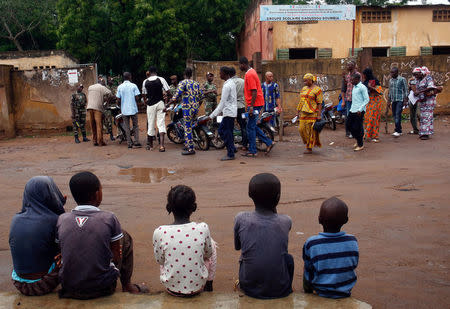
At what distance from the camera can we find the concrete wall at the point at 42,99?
14031 mm

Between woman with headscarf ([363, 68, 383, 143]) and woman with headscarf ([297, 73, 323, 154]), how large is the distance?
200 centimetres

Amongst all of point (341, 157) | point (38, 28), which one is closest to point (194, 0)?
point (38, 28)

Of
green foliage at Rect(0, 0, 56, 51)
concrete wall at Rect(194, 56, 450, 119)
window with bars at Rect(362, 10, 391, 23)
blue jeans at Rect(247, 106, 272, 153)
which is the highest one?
green foliage at Rect(0, 0, 56, 51)

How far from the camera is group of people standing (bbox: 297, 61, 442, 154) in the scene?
874 cm

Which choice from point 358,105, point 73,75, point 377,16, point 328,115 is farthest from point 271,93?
point 377,16

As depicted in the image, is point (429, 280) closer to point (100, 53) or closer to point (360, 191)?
point (360, 191)

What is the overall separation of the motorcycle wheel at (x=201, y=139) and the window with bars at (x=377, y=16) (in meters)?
13.6

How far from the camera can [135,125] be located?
10.9 m

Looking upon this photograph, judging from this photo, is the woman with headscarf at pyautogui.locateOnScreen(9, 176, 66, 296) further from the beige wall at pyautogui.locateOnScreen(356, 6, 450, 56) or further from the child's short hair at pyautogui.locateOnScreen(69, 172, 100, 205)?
the beige wall at pyautogui.locateOnScreen(356, 6, 450, 56)

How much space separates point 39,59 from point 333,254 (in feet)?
72.6

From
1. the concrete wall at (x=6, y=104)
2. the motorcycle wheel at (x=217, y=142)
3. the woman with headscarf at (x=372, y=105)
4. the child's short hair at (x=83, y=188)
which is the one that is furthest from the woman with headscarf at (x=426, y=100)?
the concrete wall at (x=6, y=104)

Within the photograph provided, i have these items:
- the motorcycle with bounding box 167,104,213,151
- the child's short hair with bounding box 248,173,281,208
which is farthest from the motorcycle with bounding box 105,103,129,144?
the child's short hair with bounding box 248,173,281,208

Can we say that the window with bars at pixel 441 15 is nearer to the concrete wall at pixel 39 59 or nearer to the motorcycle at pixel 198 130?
the motorcycle at pixel 198 130

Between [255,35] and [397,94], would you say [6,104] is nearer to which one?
[397,94]
